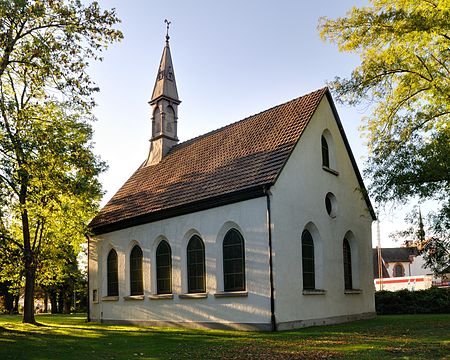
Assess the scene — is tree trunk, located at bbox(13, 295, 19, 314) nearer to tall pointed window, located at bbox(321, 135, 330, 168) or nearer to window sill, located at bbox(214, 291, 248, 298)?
window sill, located at bbox(214, 291, 248, 298)

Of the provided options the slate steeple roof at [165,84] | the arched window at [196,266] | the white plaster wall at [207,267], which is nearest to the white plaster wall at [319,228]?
the white plaster wall at [207,267]

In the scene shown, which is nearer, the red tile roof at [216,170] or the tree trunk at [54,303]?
the red tile roof at [216,170]

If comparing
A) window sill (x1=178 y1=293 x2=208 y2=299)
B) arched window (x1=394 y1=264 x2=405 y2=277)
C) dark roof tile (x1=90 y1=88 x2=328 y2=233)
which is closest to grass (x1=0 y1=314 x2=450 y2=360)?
window sill (x1=178 y1=293 x2=208 y2=299)

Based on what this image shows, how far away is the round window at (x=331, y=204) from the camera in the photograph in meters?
20.8

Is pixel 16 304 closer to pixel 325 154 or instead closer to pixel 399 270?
pixel 325 154

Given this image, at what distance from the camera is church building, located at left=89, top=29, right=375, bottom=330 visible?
57.4ft

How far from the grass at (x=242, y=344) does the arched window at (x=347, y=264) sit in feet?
14.1

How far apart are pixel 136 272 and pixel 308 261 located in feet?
28.5

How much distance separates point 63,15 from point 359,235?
15582 mm

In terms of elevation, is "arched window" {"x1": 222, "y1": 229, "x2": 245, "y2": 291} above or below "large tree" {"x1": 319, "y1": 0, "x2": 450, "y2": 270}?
below

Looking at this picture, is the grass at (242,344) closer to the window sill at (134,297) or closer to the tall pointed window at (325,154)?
the window sill at (134,297)

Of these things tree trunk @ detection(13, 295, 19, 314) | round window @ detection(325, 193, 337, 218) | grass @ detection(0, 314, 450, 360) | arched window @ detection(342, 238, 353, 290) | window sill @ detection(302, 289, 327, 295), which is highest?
round window @ detection(325, 193, 337, 218)

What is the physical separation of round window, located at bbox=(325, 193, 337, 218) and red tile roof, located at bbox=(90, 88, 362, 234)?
11.7ft

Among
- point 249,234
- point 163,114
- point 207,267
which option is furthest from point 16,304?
point 249,234
